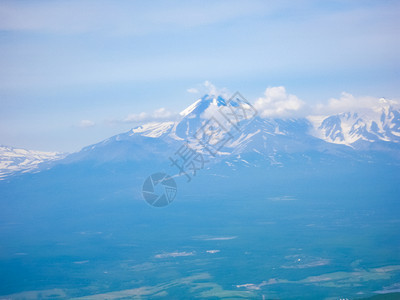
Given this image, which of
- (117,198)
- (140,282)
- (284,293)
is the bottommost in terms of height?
(284,293)

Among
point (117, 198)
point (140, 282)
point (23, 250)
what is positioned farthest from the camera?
point (117, 198)

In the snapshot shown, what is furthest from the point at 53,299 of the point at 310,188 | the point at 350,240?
the point at 310,188

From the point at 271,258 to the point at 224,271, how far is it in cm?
1318

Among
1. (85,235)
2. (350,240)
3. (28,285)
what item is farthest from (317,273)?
(85,235)

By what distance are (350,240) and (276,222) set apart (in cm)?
2662

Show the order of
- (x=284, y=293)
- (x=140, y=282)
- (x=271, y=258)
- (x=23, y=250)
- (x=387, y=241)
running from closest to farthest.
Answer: (x=284, y=293)
(x=140, y=282)
(x=271, y=258)
(x=387, y=241)
(x=23, y=250)

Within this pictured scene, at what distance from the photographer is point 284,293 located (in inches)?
2790

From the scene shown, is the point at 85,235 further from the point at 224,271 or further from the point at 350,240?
the point at 350,240

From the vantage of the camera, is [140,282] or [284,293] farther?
[140,282]

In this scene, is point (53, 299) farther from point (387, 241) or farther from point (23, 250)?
point (387, 241)

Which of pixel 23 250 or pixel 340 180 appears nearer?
pixel 23 250

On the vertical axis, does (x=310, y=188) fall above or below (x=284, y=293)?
above

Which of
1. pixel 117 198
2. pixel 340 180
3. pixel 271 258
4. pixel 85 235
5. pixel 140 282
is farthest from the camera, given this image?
pixel 340 180

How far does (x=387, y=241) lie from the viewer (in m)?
100
